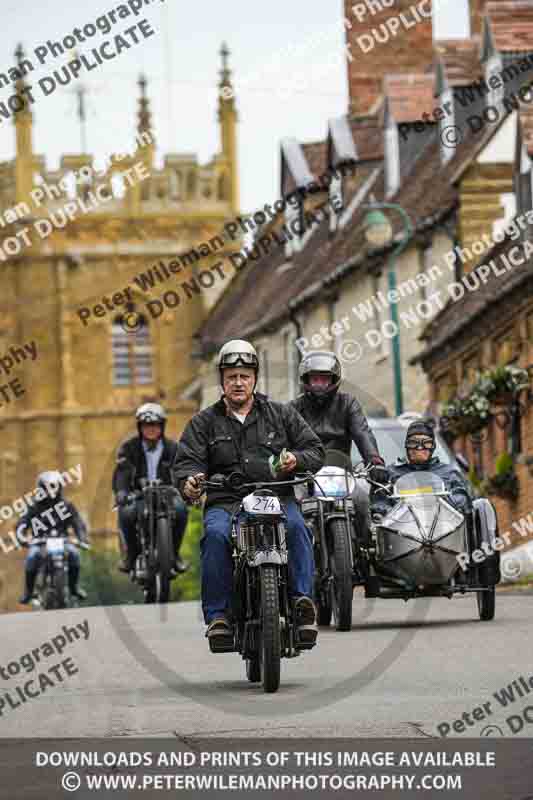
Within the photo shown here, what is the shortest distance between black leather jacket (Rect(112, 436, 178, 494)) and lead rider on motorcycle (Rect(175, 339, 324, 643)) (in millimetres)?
9409

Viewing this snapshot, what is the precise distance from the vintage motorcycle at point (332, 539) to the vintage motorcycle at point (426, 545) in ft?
0.99

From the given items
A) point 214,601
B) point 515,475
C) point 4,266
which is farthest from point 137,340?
point 214,601

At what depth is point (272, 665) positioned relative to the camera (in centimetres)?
1198

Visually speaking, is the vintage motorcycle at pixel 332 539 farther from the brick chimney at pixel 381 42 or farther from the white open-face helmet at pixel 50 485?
the brick chimney at pixel 381 42

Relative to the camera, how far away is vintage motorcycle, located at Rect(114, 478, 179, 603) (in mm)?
21844

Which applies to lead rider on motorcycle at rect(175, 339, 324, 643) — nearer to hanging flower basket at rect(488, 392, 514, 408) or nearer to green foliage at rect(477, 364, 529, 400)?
green foliage at rect(477, 364, 529, 400)

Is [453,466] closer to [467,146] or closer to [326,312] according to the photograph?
[467,146]

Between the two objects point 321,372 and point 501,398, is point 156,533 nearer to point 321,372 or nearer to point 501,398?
point 321,372

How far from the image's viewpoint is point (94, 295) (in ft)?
294

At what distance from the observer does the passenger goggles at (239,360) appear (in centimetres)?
1239

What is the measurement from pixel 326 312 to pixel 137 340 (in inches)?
1318

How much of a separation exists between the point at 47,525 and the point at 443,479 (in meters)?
8.84

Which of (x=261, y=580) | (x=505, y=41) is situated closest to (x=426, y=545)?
(x=261, y=580)

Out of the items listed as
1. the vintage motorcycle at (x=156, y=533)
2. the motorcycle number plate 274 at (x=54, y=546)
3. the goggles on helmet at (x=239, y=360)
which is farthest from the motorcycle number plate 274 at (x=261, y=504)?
the motorcycle number plate 274 at (x=54, y=546)
